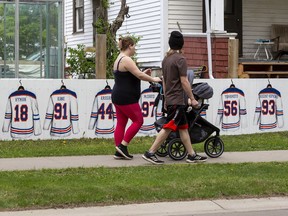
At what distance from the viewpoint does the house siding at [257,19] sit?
23719 millimetres

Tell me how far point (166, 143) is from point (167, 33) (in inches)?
418

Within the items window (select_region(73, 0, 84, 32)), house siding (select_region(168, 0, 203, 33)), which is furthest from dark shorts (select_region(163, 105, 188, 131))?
window (select_region(73, 0, 84, 32))

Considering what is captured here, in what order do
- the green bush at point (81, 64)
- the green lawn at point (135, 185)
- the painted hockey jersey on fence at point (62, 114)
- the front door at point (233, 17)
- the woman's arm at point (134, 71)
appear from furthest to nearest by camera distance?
the front door at point (233, 17), the green bush at point (81, 64), the painted hockey jersey on fence at point (62, 114), the woman's arm at point (134, 71), the green lawn at point (135, 185)

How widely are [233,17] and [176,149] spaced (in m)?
12.7

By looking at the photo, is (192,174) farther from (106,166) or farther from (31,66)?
(31,66)

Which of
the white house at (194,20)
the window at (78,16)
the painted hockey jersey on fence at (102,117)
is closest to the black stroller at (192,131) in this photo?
the painted hockey jersey on fence at (102,117)

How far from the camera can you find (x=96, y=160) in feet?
38.2

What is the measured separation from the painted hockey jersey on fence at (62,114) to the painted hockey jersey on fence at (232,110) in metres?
3.38

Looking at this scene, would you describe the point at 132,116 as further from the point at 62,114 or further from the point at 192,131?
the point at 62,114

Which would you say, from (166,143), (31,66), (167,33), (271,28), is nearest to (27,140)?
(166,143)

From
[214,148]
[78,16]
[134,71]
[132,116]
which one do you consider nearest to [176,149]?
[214,148]

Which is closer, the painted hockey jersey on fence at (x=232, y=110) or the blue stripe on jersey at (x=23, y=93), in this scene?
the blue stripe on jersey at (x=23, y=93)

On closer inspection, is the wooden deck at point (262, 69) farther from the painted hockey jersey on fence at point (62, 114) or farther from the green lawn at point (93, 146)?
the painted hockey jersey on fence at point (62, 114)

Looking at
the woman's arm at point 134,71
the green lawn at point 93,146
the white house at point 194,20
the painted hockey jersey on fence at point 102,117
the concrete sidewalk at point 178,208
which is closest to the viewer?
the concrete sidewalk at point 178,208
